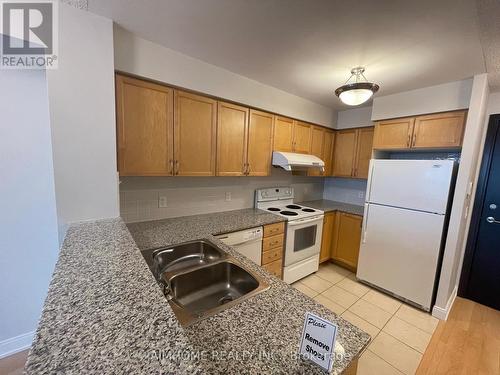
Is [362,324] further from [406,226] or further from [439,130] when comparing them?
[439,130]

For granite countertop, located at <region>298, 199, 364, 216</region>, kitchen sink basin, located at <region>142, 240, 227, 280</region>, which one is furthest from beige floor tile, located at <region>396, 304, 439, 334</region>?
kitchen sink basin, located at <region>142, 240, 227, 280</region>

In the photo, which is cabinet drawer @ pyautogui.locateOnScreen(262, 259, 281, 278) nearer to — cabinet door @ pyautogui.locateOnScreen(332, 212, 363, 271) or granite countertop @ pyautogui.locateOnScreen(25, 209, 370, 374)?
cabinet door @ pyautogui.locateOnScreen(332, 212, 363, 271)

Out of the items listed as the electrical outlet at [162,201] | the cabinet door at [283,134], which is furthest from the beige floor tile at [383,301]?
the electrical outlet at [162,201]

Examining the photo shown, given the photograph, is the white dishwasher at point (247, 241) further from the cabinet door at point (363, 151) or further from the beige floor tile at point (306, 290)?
the cabinet door at point (363, 151)

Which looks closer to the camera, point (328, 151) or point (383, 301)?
point (383, 301)

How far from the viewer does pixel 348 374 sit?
760 millimetres

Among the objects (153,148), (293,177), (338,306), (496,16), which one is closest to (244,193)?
(293,177)

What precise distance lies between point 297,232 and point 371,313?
1.15 m

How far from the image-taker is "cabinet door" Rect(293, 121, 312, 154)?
2.95 m

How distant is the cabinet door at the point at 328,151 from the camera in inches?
135

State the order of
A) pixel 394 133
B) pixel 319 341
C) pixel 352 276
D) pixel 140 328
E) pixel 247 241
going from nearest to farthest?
pixel 140 328
pixel 319 341
pixel 247 241
pixel 394 133
pixel 352 276

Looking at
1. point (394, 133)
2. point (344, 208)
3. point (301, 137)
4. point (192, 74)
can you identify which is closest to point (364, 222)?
point (344, 208)

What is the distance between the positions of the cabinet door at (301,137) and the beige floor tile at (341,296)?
1.90 metres

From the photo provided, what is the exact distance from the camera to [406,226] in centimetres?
237
